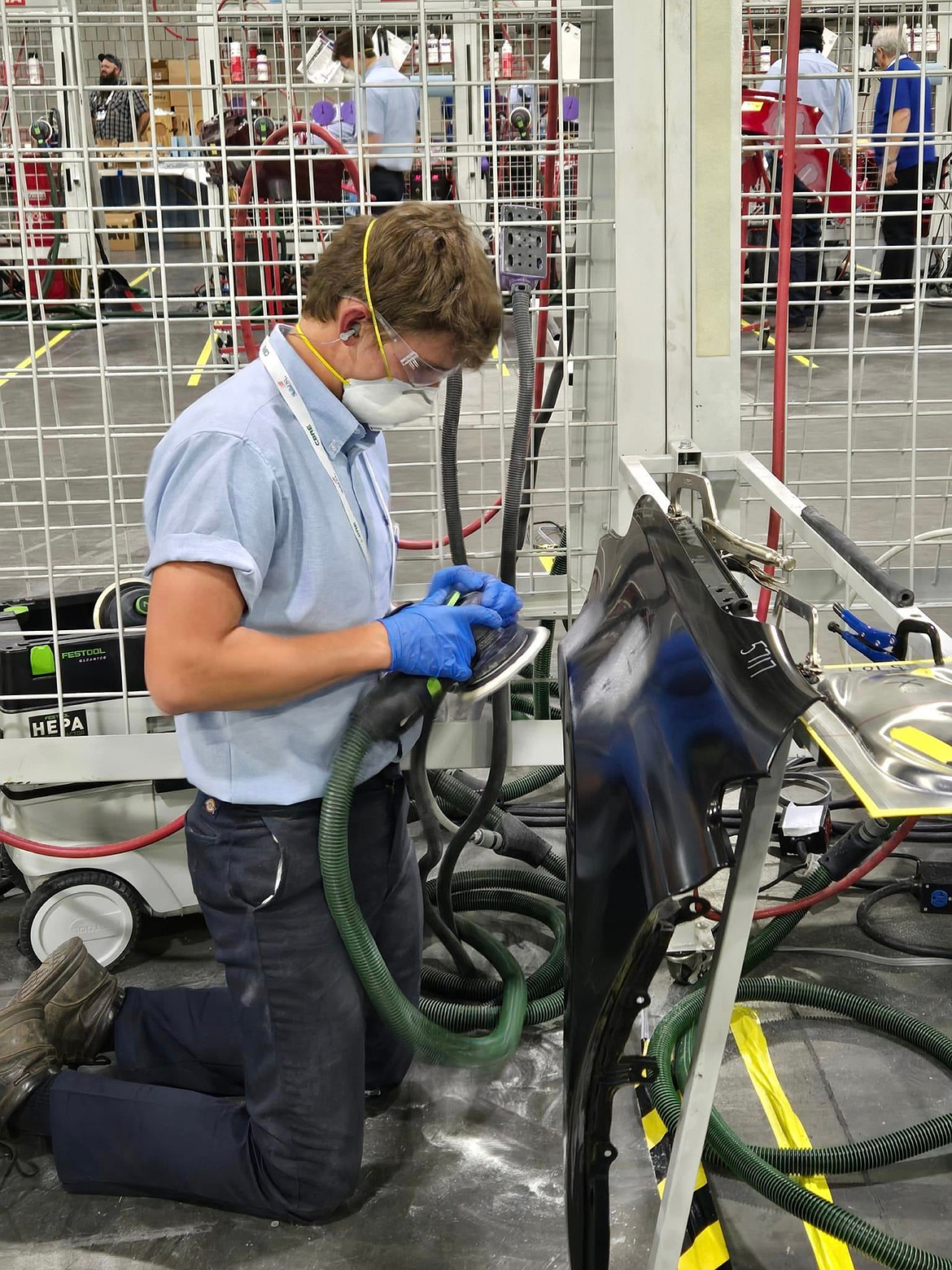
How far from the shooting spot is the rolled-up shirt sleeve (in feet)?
4.76

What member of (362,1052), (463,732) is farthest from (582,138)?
(362,1052)

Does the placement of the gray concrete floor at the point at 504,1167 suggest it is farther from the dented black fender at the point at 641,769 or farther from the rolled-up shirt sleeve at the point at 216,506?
the rolled-up shirt sleeve at the point at 216,506

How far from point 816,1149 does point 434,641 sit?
0.99 meters

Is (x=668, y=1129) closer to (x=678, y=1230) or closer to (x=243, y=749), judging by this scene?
(x=678, y=1230)

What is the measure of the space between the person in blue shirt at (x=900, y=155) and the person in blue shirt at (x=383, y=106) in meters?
0.90

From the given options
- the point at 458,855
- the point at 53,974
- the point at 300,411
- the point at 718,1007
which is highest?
the point at 300,411

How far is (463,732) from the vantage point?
218 cm

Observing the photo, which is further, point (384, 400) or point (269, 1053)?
point (269, 1053)

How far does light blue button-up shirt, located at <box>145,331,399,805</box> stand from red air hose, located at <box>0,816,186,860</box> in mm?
607

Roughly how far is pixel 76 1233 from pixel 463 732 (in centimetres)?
100

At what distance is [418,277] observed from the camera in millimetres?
1513

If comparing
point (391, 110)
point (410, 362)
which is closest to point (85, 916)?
point (410, 362)

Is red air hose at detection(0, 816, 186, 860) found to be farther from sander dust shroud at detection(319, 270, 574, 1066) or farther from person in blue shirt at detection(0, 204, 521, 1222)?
sander dust shroud at detection(319, 270, 574, 1066)

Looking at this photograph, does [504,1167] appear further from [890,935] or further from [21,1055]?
[890,935]
